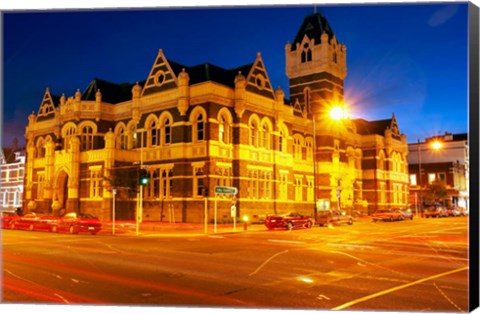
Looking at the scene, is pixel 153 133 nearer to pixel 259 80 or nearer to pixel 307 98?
pixel 259 80

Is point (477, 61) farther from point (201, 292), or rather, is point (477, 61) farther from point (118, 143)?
point (118, 143)

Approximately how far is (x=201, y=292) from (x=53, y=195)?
1600 inches

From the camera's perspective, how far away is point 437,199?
220 ft

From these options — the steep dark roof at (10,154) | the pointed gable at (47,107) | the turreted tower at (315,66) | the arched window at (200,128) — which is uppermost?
the turreted tower at (315,66)

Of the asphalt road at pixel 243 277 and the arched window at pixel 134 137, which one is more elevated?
the arched window at pixel 134 137

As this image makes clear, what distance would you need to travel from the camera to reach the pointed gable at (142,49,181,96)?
41906 millimetres

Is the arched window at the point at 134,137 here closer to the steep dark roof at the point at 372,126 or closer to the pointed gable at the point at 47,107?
the pointed gable at the point at 47,107

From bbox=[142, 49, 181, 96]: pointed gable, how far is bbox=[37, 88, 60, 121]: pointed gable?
13.0 metres

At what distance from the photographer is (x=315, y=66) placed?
59188mm

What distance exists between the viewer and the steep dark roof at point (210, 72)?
4153cm

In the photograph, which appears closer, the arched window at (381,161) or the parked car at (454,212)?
the parked car at (454,212)

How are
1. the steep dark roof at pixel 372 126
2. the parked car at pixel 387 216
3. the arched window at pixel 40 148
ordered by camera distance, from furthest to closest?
the steep dark roof at pixel 372 126, the arched window at pixel 40 148, the parked car at pixel 387 216

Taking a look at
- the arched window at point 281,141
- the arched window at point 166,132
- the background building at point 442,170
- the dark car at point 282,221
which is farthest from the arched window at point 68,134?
the background building at point 442,170

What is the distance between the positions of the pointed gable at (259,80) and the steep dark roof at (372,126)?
28231mm
